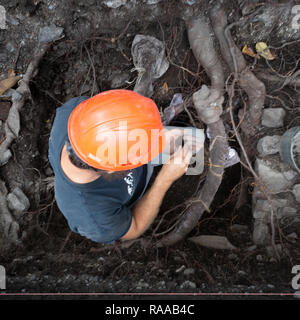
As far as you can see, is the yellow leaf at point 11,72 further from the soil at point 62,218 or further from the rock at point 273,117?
the rock at point 273,117

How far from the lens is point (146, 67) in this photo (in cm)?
220

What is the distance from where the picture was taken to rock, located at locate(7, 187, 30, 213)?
2.34 m

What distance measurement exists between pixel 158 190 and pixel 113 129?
0.69m

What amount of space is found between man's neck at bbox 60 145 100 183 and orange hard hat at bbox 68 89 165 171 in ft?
0.22

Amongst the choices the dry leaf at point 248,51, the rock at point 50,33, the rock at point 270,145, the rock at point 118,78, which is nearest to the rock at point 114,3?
the rock at point 50,33

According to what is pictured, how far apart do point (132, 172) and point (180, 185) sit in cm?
108

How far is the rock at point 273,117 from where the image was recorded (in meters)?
2.25

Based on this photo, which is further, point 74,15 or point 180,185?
point 180,185

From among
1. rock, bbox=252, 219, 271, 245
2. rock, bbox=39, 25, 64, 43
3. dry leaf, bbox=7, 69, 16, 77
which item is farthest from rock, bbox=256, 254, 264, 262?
dry leaf, bbox=7, 69, 16, 77

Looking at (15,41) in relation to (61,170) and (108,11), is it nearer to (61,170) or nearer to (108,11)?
(108,11)

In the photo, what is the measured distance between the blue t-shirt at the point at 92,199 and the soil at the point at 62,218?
2.17ft

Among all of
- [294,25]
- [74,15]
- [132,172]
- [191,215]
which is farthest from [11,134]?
[294,25]

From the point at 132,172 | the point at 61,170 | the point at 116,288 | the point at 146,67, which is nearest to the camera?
the point at 61,170

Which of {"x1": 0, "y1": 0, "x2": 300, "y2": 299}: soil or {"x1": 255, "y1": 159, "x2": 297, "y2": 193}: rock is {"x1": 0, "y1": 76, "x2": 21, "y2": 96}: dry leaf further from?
{"x1": 255, "y1": 159, "x2": 297, "y2": 193}: rock
